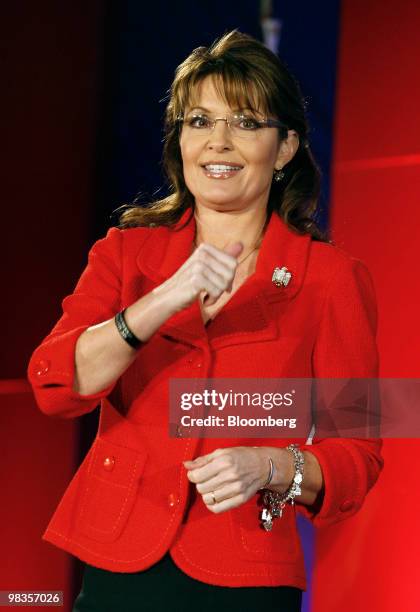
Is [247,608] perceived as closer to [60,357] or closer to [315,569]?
[60,357]

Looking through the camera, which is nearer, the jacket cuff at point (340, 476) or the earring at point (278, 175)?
the jacket cuff at point (340, 476)

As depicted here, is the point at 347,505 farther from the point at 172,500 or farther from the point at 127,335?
the point at 127,335

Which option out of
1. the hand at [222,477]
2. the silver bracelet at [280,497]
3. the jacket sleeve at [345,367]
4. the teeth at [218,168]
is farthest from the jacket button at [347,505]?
the teeth at [218,168]

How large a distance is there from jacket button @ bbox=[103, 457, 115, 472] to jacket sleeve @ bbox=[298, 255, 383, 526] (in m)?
0.30

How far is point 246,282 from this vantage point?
1778mm

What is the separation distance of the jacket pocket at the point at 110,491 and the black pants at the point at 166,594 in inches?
2.5

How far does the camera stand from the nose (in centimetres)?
176

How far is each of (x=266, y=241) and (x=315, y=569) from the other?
123 centimetres

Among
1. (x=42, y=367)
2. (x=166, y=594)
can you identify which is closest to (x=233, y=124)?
(x=42, y=367)

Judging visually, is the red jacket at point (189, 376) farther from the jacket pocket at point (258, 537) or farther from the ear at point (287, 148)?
the ear at point (287, 148)

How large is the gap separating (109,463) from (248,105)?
2.03ft

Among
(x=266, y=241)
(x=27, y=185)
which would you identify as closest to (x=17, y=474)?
(x=27, y=185)

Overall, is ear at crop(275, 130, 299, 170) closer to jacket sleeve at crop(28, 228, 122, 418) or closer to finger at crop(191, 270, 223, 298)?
jacket sleeve at crop(28, 228, 122, 418)

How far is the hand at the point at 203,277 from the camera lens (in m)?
1.48
